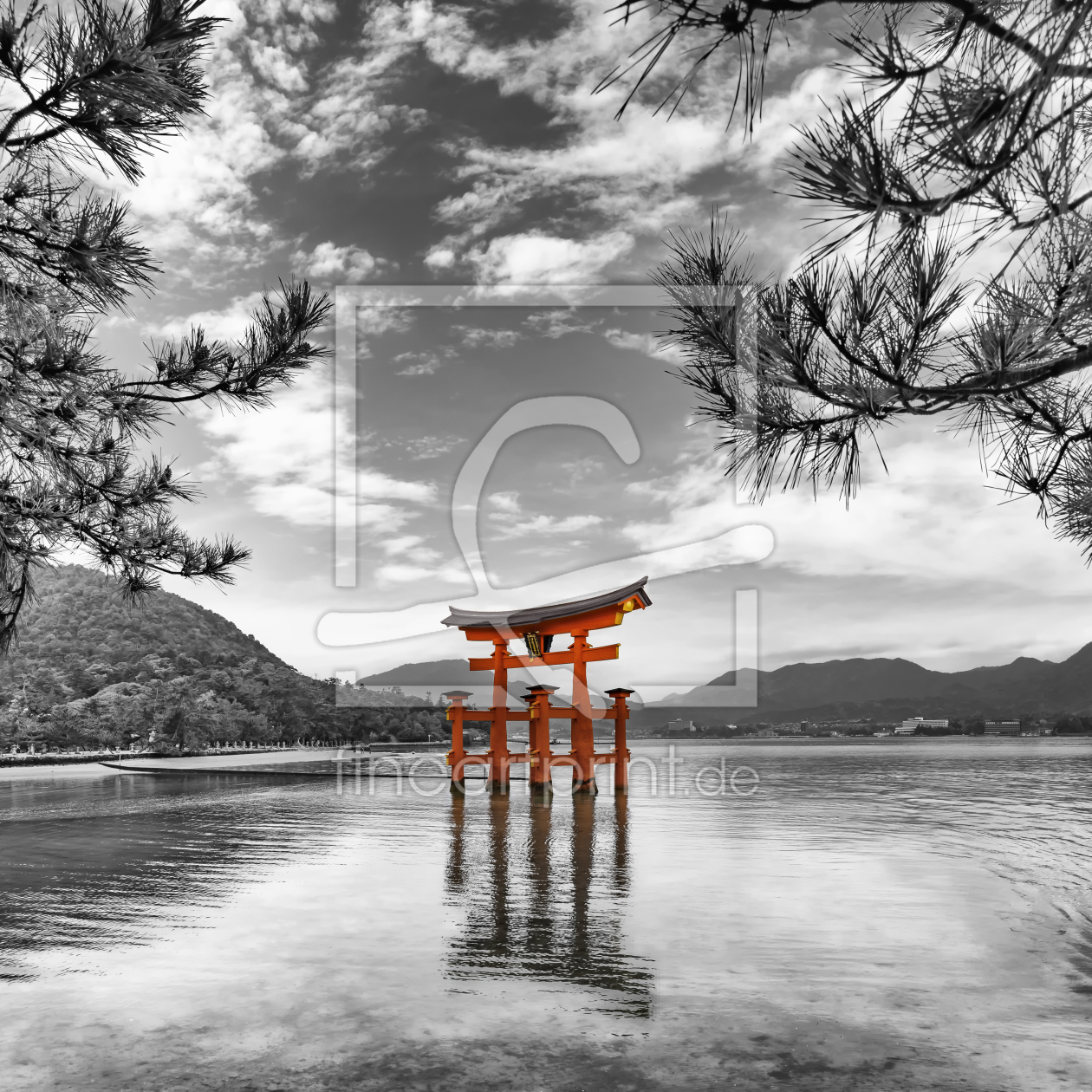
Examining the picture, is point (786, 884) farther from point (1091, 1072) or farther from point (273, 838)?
point (273, 838)

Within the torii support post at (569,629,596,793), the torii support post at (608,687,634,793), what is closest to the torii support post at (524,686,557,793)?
the torii support post at (569,629,596,793)

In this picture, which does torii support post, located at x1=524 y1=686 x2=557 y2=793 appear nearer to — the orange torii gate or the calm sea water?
the orange torii gate

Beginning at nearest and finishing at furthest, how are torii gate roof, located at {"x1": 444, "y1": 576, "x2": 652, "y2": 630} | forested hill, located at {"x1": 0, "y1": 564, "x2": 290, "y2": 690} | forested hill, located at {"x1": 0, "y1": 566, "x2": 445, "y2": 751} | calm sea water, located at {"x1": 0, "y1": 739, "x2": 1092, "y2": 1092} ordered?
calm sea water, located at {"x1": 0, "y1": 739, "x2": 1092, "y2": 1092}
torii gate roof, located at {"x1": 444, "y1": 576, "x2": 652, "y2": 630}
forested hill, located at {"x1": 0, "y1": 566, "x2": 445, "y2": 751}
forested hill, located at {"x1": 0, "y1": 564, "x2": 290, "y2": 690}

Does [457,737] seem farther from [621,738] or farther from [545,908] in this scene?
[545,908]

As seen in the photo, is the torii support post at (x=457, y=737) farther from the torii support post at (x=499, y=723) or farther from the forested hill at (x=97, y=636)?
the forested hill at (x=97, y=636)

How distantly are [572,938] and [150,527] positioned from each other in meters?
4.20

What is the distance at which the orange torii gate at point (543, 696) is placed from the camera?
37.5 ft

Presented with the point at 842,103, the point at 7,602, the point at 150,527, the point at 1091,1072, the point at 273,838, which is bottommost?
the point at 273,838

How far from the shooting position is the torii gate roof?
35.4 feet

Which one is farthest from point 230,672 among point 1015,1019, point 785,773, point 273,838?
point 1015,1019

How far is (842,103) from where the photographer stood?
245 cm

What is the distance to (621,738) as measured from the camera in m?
11.8

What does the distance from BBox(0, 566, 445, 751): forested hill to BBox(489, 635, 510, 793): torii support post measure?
1681 cm

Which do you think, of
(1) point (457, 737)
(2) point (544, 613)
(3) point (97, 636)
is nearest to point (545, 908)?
(2) point (544, 613)
